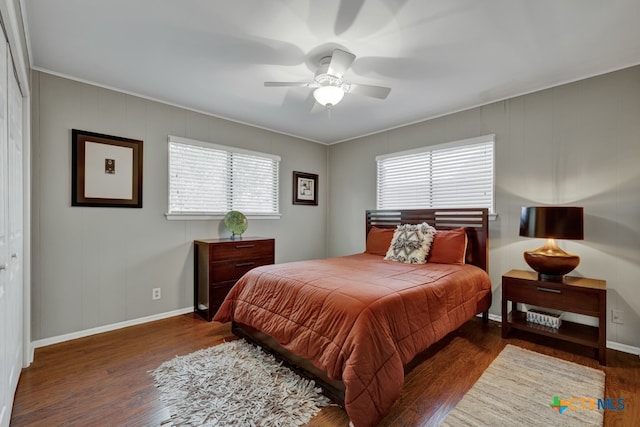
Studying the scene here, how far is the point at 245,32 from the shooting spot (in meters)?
2.12

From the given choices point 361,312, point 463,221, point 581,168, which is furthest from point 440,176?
point 361,312

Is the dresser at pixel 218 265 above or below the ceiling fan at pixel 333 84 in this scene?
below

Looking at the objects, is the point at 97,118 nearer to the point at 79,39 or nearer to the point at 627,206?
the point at 79,39

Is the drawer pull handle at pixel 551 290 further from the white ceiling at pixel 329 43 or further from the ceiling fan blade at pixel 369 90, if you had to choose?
the ceiling fan blade at pixel 369 90

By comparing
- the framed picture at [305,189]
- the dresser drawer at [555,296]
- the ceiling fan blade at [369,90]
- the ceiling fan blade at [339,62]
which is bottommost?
the dresser drawer at [555,296]

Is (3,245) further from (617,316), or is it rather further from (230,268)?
(617,316)

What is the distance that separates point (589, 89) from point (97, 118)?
15.5 ft

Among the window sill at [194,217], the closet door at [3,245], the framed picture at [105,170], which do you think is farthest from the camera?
the window sill at [194,217]

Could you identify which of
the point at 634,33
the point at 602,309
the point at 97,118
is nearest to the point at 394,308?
the point at 602,309

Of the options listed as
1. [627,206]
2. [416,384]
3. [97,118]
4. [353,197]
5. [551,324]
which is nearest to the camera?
[416,384]

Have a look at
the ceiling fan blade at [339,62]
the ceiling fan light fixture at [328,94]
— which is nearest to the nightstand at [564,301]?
the ceiling fan light fixture at [328,94]

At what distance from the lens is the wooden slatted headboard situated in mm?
3320

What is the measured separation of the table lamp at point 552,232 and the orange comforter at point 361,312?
56cm

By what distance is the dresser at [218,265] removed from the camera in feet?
10.9
